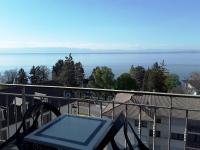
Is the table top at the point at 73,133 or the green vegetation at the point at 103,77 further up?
the table top at the point at 73,133

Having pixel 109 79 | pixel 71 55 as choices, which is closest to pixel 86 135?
pixel 109 79

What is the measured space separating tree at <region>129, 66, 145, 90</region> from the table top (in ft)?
144

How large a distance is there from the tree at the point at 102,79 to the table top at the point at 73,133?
37.7m

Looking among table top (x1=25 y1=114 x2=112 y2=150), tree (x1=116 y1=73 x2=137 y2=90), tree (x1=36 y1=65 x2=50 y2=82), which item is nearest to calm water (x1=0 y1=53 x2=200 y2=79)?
tree (x1=36 y1=65 x2=50 y2=82)

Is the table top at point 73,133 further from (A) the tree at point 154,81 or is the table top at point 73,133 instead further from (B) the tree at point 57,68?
(B) the tree at point 57,68

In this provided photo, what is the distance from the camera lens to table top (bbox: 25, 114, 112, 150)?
184 centimetres

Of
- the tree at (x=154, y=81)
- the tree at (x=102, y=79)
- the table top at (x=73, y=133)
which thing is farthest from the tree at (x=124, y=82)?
the table top at (x=73, y=133)

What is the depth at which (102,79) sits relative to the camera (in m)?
40.6

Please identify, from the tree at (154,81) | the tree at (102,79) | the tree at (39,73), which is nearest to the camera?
the tree at (102,79)

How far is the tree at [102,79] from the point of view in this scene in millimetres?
40406

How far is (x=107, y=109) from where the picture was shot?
4652 mm

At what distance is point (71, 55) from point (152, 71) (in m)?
15.1

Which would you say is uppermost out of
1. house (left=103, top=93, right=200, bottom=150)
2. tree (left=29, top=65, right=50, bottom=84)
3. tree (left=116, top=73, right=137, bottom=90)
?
house (left=103, top=93, right=200, bottom=150)

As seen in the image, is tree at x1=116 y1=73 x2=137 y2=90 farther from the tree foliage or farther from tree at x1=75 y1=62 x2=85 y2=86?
tree at x1=75 y1=62 x2=85 y2=86
